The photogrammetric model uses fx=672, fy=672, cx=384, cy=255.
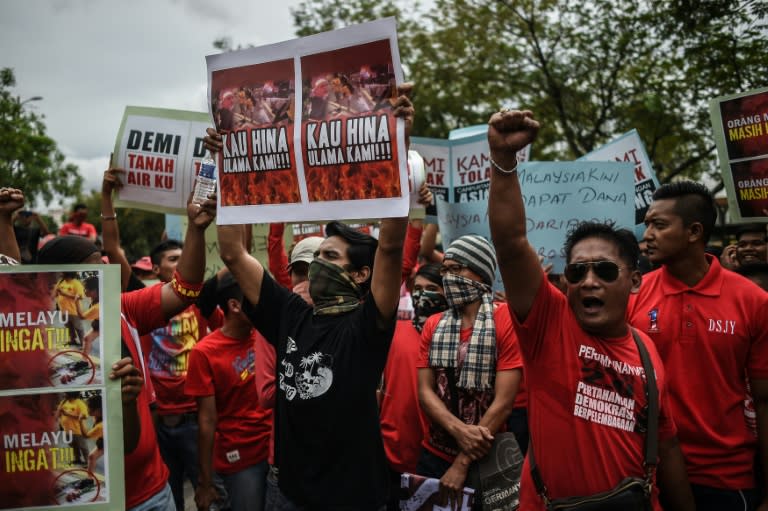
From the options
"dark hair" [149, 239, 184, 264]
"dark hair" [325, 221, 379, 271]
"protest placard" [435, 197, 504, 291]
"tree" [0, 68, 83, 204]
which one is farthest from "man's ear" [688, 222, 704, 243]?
"tree" [0, 68, 83, 204]

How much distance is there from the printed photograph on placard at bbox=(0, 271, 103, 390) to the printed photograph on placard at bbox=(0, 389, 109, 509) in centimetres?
7

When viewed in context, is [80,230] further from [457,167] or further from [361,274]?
[361,274]

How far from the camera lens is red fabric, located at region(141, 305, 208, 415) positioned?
505 centimetres

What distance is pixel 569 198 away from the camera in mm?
5328

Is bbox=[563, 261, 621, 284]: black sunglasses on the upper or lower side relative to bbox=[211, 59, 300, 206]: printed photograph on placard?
lower

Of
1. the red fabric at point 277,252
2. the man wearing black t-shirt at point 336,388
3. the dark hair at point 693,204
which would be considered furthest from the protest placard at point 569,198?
the man wearing black t-shirt at point 336,388

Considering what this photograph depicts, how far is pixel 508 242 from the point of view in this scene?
90.4 inches

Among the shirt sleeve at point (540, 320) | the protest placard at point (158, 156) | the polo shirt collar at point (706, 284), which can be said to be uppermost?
the protest placard at point (158, 156)

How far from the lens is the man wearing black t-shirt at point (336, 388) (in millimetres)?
2709

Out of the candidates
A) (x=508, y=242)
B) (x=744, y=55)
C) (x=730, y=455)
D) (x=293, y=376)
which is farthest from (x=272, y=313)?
(x=744, y=55)

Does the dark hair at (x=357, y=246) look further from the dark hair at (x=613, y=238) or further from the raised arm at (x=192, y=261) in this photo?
the dark hair at (x=613, y=238)

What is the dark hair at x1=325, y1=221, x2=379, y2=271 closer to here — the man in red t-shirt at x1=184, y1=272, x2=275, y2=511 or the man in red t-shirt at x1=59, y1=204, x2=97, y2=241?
the man in red t-shirt at x1=184, y1=272, x2=275, y2=511

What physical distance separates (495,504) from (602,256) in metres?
1.48

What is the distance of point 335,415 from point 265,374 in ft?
3.67
